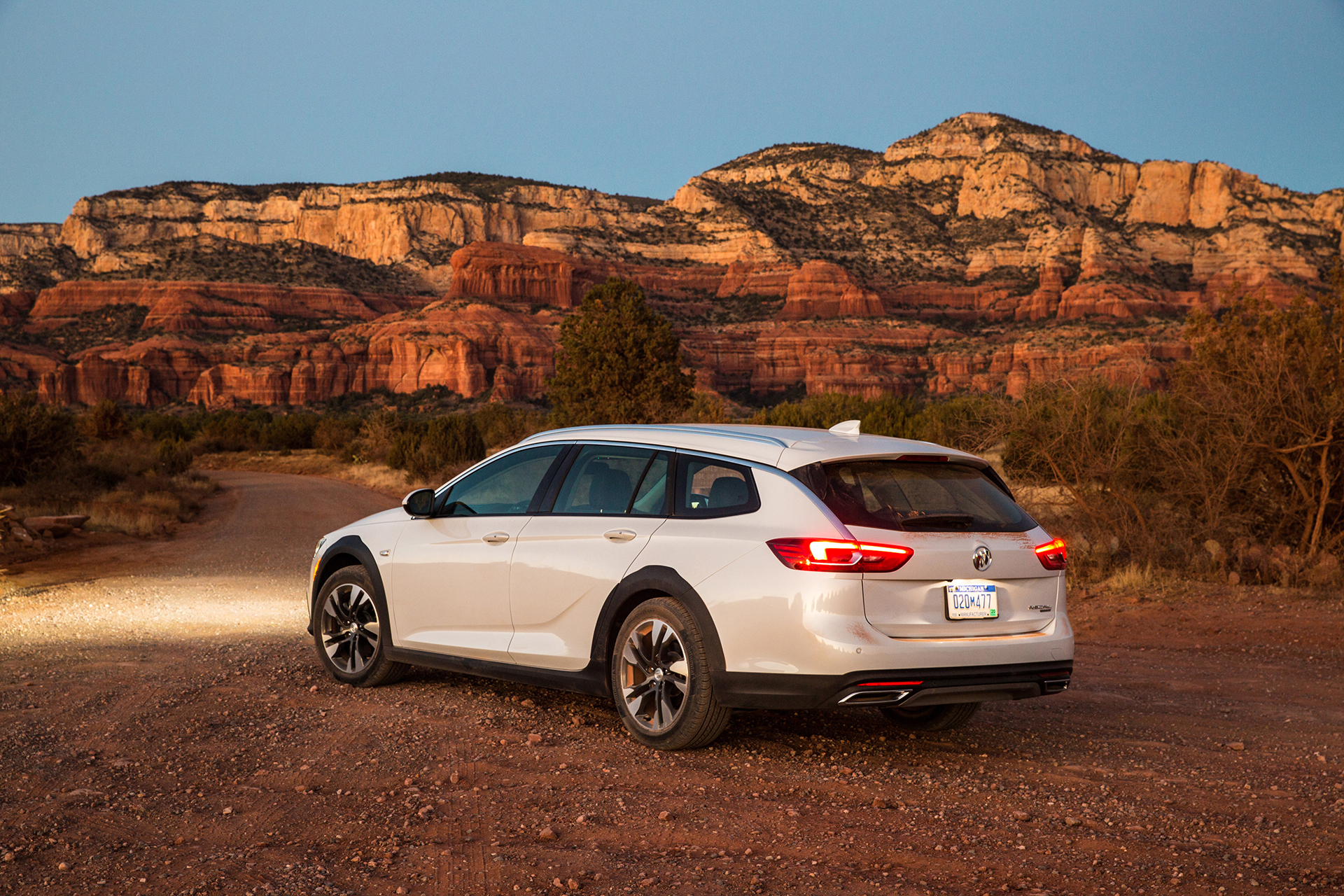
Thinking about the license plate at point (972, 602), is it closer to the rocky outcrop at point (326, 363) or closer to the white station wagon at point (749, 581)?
the white station wagon at point (749, 581)

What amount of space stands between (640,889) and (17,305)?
5462 inches

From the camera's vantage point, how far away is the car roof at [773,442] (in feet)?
16.7

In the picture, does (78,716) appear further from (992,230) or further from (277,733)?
(992,230)

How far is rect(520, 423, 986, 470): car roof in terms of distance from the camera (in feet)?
16.7

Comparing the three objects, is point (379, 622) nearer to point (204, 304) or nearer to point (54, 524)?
point (54, 524)

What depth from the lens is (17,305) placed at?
121 m

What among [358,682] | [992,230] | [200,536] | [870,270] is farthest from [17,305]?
[358,682]

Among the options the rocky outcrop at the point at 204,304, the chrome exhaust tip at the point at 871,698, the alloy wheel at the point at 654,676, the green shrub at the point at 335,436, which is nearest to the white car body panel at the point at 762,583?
the chrome exhaust tip at the point at 871,698

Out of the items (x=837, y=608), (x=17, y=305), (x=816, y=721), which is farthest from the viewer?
(x=17, y=305)

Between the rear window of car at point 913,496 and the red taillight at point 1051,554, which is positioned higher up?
the rear window of car at point 913,496

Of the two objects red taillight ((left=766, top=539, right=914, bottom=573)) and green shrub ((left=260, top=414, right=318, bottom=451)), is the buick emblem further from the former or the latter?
green shrub ((left=260, top=414, right=318, bottom=451))

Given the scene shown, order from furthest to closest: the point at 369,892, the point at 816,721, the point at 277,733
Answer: the point at 816,721
the point at 277,733
the point at 369,892

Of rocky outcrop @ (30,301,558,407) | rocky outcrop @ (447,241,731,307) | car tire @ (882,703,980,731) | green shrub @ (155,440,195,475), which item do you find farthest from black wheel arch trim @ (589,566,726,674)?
rocky outcrop @ (447,241,731,307)

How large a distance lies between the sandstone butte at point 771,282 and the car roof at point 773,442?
8536 cm
